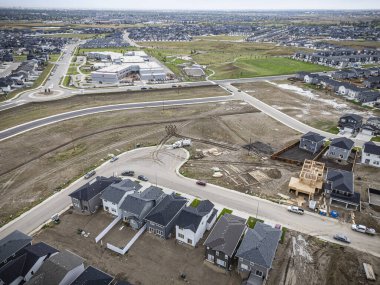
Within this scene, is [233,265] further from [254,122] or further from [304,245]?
[254,122]

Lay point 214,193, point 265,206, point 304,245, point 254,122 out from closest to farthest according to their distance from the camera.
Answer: point 304,245 → point 265,206 → point 214,193 → point 254,122

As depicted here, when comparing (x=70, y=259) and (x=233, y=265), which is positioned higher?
(x=70, y=259)

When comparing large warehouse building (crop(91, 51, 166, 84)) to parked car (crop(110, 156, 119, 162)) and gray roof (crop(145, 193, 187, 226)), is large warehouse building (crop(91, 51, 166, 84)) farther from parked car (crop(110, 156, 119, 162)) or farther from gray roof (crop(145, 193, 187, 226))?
gray roof (crop(145, 193, 187, 226))

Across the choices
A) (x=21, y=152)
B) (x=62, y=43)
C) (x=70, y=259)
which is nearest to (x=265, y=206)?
(x=70, y=259)

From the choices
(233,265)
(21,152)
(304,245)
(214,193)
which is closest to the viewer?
(233,265)

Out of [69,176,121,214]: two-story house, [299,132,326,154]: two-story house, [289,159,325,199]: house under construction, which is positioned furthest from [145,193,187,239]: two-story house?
[299,132,326,154]: two-story house

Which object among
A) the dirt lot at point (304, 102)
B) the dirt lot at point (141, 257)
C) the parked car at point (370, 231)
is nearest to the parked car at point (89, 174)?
the dirt lot at point (141, 257)

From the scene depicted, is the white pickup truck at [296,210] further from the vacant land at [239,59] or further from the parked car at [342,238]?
the vacant land at [239,59]
